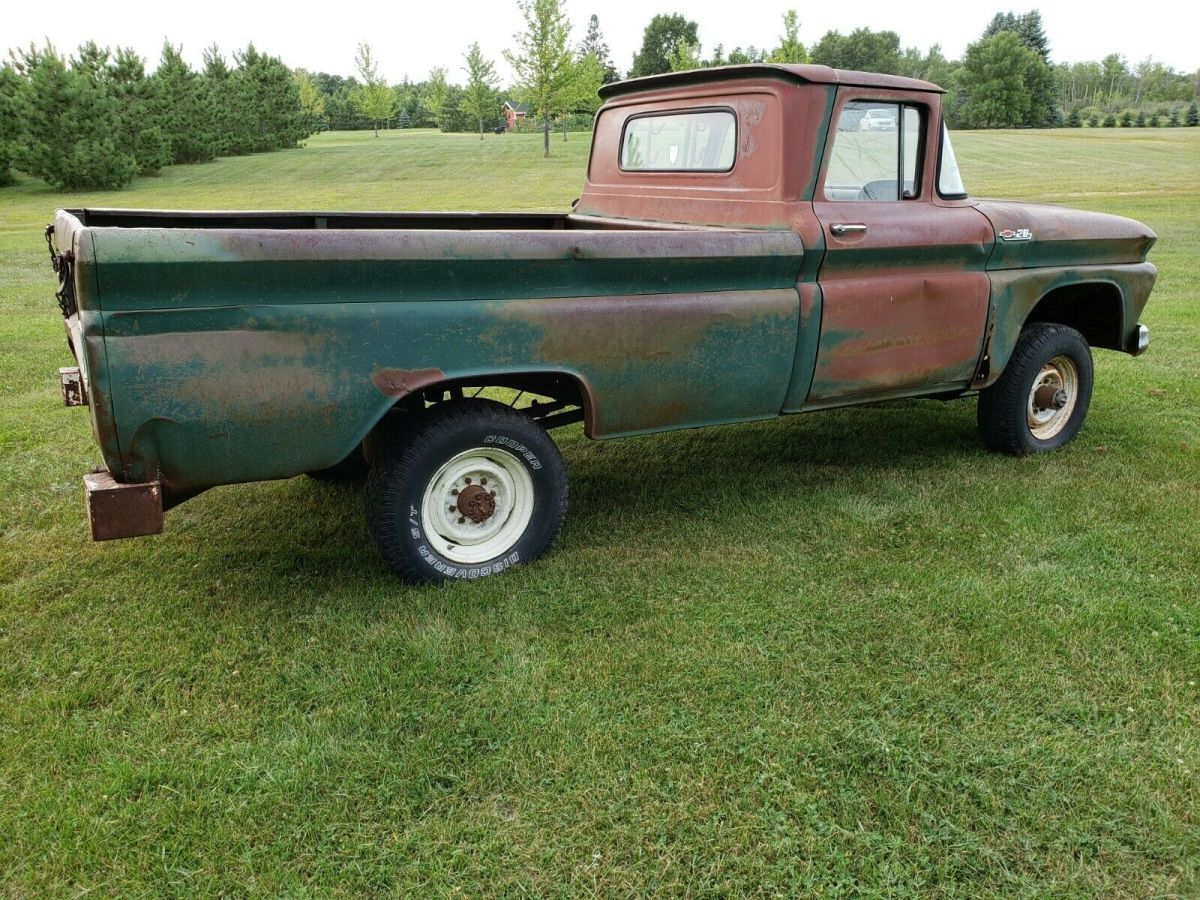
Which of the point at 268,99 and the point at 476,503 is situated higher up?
the point at 268,99

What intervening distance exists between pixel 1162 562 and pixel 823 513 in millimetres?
1305

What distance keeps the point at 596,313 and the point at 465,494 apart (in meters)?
0.81

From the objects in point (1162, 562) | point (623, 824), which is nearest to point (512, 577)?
point (623, 824)

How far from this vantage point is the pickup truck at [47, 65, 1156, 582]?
113 inches

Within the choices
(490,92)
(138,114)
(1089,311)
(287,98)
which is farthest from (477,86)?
(1089,311)

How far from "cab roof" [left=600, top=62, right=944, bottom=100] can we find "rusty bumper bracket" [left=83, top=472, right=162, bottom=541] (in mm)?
2539

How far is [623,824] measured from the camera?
235 cm

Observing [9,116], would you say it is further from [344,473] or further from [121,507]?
[121,507]

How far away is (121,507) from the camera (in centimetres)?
288

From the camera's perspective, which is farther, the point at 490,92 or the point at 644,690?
the point at 490,92

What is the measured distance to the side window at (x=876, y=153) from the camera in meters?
4.08

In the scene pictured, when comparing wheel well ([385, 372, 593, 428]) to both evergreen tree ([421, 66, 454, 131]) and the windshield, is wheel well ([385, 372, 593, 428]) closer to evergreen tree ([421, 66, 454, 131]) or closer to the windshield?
the windshield

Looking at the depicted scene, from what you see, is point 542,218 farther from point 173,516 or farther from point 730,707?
point 730,707

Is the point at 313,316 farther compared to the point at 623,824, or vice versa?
the point at 313,316
